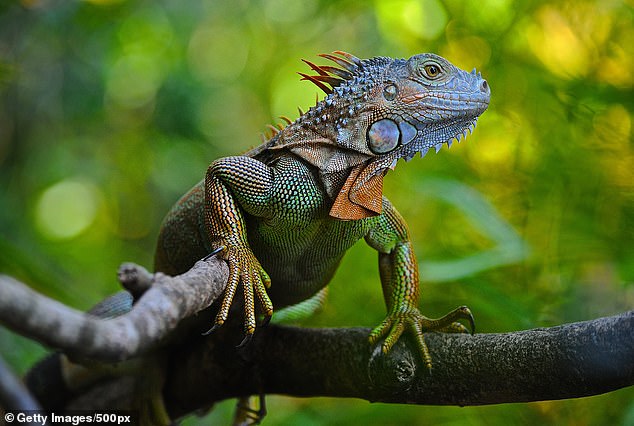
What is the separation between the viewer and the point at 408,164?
5.11 m

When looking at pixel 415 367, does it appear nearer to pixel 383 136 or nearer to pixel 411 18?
pixel 383 136

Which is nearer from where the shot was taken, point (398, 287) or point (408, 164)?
point (398, 287)

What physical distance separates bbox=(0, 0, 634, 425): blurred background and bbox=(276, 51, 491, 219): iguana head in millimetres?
709

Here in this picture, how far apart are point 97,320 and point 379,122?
4.92ft

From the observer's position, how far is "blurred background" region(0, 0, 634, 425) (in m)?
3.22

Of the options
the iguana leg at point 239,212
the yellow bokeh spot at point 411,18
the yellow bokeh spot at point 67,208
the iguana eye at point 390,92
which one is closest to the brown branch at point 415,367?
the iguana leg at point 239,212

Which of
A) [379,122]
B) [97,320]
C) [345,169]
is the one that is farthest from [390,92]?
[97,320]

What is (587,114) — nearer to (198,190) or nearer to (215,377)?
(198,190)

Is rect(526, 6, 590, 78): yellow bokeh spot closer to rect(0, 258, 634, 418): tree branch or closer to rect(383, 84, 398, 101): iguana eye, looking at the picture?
rect(383, 84, 398, 101): iguana eye

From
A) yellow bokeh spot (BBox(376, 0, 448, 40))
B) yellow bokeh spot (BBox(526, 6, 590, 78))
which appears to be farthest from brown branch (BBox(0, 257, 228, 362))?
yellow bokeh spot (BBox(376, 0, 448, 40))

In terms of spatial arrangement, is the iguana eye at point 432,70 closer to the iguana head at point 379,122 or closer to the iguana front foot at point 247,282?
the iguana head at point 379,122

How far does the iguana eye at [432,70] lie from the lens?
2475mm

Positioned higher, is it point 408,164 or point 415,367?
point 408,164

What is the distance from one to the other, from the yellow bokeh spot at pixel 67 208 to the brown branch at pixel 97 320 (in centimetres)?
776
